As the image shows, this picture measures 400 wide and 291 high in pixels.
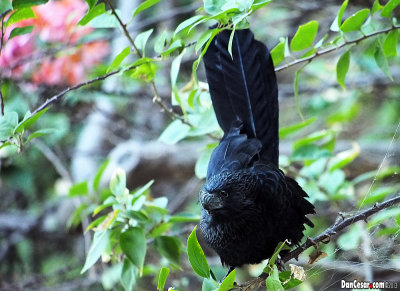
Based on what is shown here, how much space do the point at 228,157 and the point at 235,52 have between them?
0.35m

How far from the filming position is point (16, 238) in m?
3.32

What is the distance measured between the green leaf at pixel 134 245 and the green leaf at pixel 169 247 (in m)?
0.15

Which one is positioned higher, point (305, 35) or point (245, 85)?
point (305, 35)

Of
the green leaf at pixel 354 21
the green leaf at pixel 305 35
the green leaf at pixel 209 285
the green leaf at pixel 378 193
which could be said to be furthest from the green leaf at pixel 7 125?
the green leaf at pixel 378 193

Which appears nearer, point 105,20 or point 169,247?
point 105,20

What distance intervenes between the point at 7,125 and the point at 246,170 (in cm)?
75

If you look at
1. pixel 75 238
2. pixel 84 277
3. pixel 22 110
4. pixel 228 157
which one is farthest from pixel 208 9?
pixel 75 238

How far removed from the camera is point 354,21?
5.12 ft

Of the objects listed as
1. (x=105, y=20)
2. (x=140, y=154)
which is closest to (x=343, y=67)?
(x=105, y=20)

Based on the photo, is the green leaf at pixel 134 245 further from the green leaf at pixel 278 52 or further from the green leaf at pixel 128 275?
the green leaf at pixel 278 52

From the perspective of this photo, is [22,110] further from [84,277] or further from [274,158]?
[274,158]

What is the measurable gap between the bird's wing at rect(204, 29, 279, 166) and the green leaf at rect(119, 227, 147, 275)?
1.44ft

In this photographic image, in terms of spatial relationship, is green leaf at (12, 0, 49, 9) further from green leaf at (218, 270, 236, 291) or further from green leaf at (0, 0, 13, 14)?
green leaf at (218, 270, 236, 291)

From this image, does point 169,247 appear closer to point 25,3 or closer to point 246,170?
point 246,170
